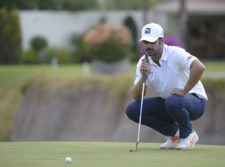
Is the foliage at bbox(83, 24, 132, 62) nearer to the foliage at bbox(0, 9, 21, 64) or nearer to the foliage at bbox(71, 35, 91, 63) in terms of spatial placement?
the foliage at bbox(0, 9, 21, 64)

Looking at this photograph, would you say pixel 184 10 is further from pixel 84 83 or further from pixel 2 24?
pixel 84 83

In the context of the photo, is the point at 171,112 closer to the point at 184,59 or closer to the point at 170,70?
the point at 170,70

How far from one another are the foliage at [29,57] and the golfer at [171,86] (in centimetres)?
3411

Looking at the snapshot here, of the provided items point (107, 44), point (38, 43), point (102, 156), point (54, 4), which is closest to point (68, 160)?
point (102, 156)

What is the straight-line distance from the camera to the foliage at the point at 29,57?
1772 inches

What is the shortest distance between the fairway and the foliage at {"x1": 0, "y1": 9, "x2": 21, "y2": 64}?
3237 centimetres

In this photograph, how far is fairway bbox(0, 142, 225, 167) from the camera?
8.62 metres

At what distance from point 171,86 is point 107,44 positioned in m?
18.6

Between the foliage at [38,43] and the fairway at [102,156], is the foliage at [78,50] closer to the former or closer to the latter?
the foliage at [38,43]

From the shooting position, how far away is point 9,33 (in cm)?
4300

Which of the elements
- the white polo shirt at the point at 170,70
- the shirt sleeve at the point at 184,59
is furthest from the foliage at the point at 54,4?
the shirt sleeve at the point at 184,59

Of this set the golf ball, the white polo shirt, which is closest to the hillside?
the white polo shirt

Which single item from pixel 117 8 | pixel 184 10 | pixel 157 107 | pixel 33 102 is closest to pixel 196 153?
pixel 157 107

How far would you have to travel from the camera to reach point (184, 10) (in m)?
43.6
